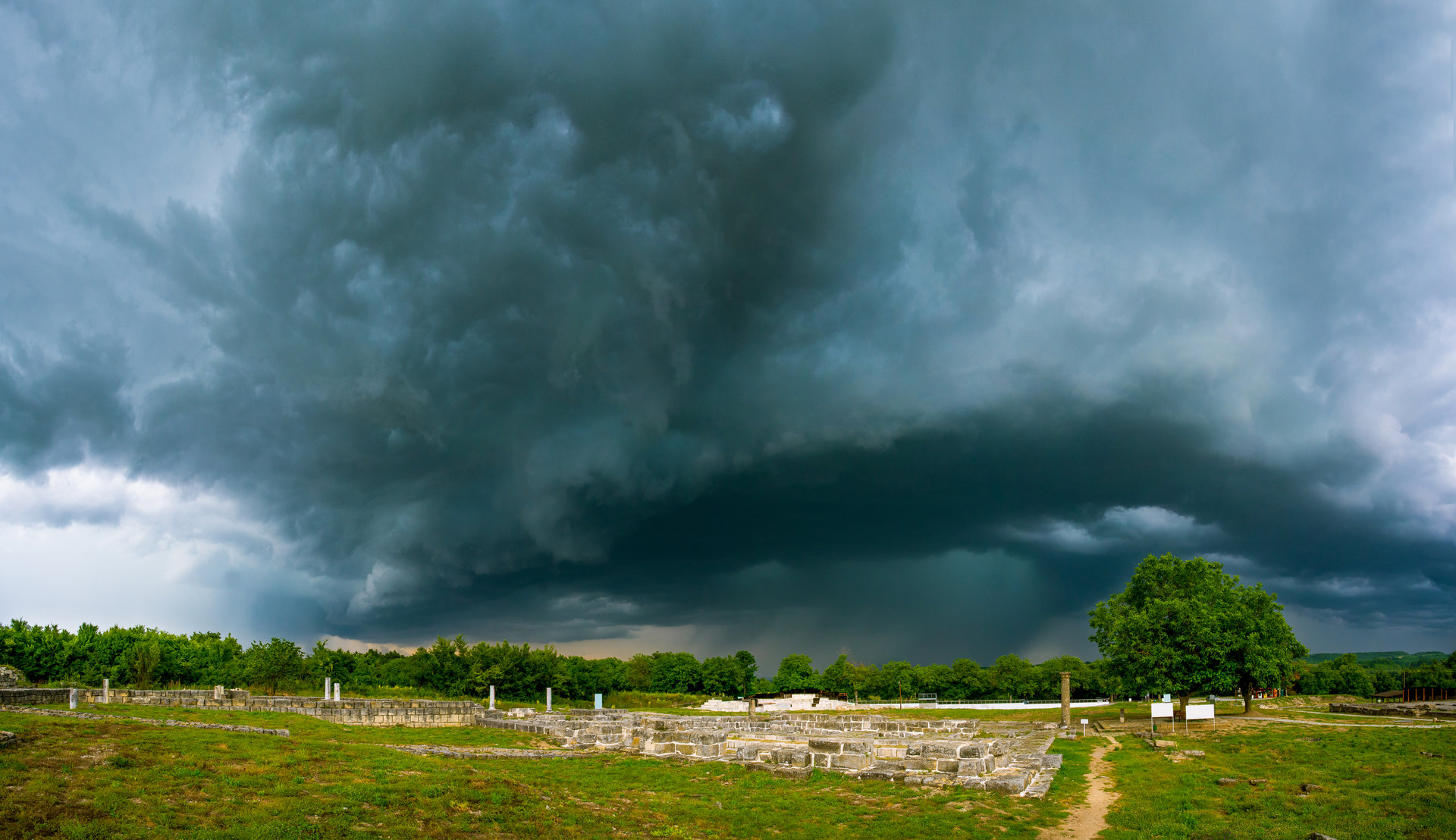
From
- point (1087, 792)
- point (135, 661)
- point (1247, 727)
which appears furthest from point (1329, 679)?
point (135, 661)

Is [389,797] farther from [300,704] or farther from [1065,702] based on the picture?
[1065,702]

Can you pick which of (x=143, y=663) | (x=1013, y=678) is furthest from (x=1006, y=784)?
(x=1013, y=678)

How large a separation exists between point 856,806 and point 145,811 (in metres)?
16.2

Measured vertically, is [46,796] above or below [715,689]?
above

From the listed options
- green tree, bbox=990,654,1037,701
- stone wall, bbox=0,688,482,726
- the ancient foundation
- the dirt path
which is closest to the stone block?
the dirt path

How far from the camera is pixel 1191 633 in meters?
47.2

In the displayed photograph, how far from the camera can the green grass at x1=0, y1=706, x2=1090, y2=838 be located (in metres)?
13.2

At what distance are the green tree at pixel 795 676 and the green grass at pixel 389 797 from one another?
90.1 metres

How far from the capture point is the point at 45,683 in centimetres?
5612

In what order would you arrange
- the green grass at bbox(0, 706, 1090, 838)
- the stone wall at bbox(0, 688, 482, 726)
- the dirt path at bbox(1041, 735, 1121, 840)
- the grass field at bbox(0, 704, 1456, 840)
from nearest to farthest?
the green grass at bbox(0, 706, 1090, 838), the grass field at bbox(0, 704, 1456, 840), the dirt path at bbox(1041, 735, 1121, 840), the stone wall at bbox(0, 688, 482, 726)

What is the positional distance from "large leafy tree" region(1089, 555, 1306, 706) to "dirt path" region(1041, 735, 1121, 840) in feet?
76.8

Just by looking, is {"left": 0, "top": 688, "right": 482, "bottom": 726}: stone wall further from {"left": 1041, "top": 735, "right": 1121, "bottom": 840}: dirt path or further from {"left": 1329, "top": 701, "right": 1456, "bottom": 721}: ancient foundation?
{"left": 1329, "top": 701, "right": 1456, "bottom": 721}: ancient foundation

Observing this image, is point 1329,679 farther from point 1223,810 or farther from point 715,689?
point 1223,810

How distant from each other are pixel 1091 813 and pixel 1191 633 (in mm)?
33999
